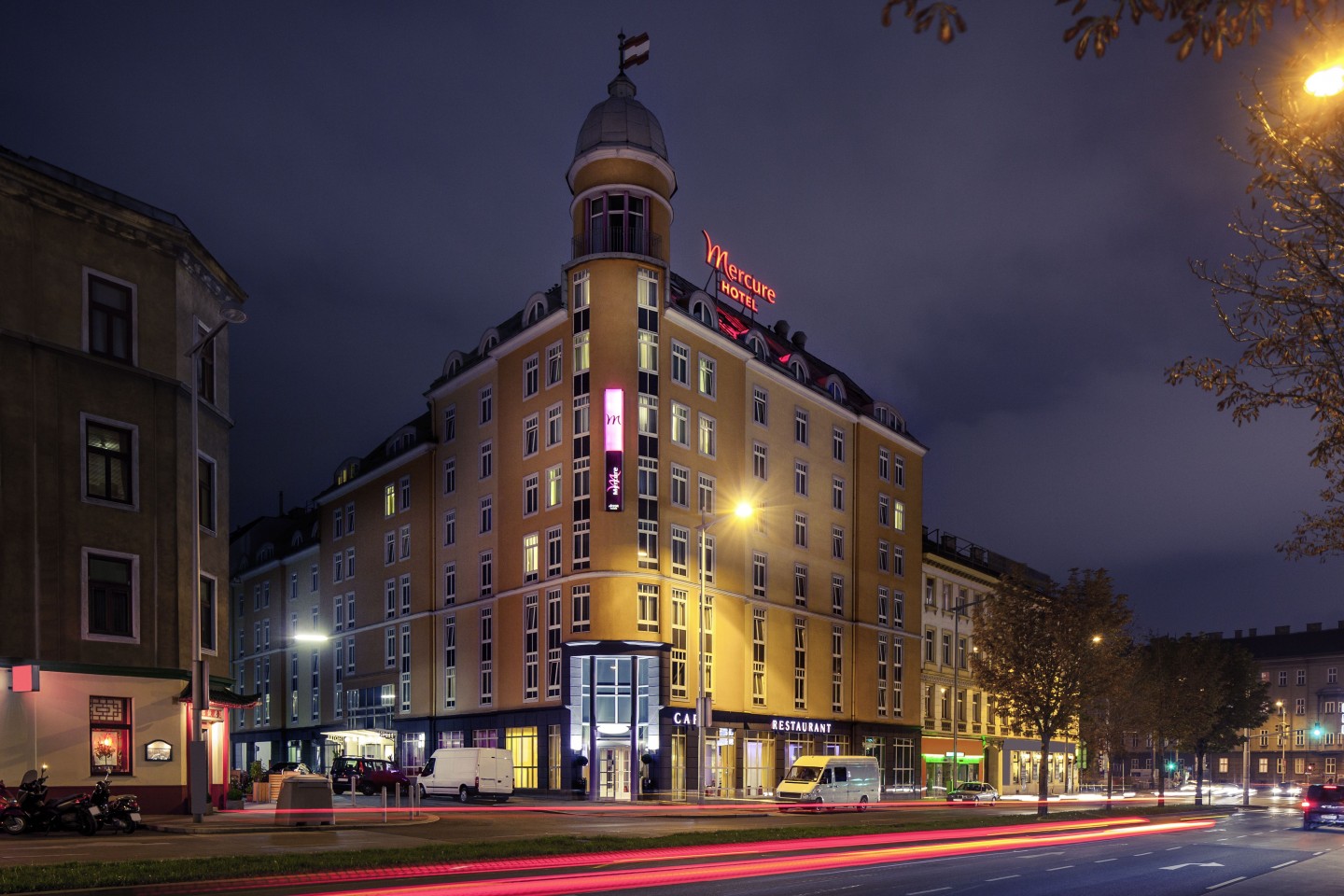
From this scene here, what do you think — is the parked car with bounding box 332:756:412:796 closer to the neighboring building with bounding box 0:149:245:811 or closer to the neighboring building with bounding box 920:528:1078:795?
the neighboring building with bounding box 0:149:245:811

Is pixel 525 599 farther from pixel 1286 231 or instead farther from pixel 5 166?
pixel 1286 231

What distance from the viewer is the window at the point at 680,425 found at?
62.5m

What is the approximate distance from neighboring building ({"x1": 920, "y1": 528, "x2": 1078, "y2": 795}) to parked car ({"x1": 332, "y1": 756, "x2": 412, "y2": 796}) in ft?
125

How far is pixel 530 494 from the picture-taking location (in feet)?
214

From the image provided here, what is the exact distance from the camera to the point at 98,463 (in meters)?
32.8

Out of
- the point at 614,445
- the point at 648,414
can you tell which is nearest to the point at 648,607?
Result: the point at 614,445

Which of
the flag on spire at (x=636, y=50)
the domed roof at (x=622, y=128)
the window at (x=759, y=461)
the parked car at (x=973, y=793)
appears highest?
the flag on spire at (x=636, y=50)

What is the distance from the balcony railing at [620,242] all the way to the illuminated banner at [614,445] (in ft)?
24.7

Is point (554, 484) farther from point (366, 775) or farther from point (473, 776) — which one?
point (366, 775)

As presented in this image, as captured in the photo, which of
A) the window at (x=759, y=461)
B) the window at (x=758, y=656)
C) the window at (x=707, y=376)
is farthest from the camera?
the window at (x=759, y=461)

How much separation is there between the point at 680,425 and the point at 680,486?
3233 mm

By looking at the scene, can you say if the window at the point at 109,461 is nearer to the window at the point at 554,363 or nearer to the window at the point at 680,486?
the window at the point at 554,363

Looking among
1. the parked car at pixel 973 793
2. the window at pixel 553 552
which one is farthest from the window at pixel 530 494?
the parked car at pixel 973 793

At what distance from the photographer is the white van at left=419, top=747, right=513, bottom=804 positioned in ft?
176
